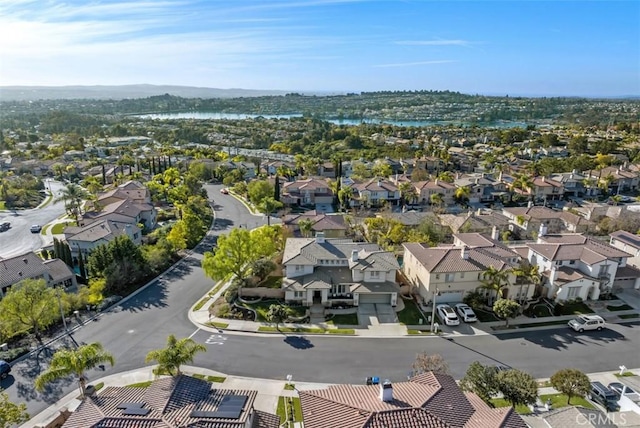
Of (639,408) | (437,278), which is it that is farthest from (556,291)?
(639,408)

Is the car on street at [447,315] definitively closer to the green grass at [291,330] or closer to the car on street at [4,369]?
the green grass at [291,330]

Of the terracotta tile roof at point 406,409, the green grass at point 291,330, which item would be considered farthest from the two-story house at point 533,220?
the terracotta tile roof at point 406,409

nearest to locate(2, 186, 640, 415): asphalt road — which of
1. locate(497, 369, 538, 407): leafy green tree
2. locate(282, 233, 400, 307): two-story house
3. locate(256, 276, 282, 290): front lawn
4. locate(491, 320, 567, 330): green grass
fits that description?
locate(491, 320, 567, 330): green grass

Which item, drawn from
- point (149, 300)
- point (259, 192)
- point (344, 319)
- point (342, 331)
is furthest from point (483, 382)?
point (259, 192)

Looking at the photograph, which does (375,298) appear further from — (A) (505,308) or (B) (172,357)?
(B) (172,357)

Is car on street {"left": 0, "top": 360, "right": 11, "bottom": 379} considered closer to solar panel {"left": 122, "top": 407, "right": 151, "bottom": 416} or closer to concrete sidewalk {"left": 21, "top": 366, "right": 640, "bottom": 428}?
concrete sidewalk {"left": 21, "top": 366, "right": 640, "bottom": 428}

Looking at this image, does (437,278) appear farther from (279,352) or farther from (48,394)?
(48,394)
